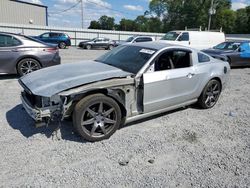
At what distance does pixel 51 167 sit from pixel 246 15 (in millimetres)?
66737

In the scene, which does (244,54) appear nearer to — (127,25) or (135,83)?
(135,83)

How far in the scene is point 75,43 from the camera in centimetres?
2891

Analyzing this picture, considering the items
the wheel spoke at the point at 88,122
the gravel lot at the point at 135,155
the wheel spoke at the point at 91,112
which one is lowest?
the gravel lot at the point at 135,155

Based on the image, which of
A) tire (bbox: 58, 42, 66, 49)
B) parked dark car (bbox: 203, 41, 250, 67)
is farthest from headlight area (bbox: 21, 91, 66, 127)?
tire (bbox: 58, 42, 66, 49)

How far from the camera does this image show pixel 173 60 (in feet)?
14.7

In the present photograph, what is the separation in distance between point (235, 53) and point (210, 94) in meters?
7.32

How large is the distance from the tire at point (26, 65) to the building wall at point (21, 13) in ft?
98.2

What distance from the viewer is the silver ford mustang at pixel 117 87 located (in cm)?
331

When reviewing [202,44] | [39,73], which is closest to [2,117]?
[39,73]

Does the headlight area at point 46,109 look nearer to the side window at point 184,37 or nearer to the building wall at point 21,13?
the side window at point 184,37

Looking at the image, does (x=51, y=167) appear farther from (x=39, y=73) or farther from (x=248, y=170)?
(x=248, y=170)

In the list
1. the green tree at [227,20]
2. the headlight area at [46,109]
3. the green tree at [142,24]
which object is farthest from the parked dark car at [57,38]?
the green tree at [142,24]

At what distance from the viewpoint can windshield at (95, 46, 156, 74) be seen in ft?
13.2

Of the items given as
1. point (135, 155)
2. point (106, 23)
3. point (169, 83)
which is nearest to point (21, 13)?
point (169, 83)
